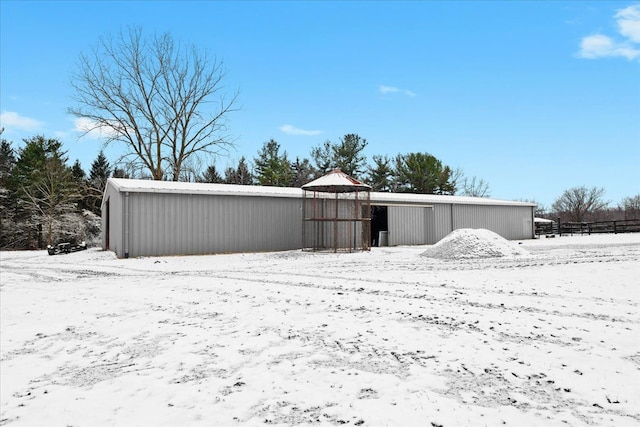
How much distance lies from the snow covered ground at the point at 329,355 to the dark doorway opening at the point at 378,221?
49.9 ft

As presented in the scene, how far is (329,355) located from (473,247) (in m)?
11.1

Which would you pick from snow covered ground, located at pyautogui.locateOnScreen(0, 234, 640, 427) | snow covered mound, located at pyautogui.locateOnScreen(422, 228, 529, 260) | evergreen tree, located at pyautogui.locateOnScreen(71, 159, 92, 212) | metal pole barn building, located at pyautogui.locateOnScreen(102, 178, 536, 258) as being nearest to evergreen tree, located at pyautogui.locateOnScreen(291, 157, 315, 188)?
evergreen tree, located at pyautogui.locateOnScreen(71, 159, 92, 212)

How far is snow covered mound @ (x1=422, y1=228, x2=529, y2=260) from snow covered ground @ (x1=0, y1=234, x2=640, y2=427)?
5.72m

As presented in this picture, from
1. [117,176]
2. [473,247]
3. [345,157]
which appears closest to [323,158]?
[345,157]

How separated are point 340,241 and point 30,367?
52.9 feet

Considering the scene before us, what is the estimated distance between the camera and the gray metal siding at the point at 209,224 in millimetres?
16641

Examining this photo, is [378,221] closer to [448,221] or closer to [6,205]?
[448,221]

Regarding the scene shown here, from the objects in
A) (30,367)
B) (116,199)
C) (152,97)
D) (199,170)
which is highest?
(152,97)

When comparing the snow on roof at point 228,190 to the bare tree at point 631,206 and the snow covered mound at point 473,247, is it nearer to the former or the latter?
the snow covered mound at point 473,247

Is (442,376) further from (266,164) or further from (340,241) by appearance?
(266,164)

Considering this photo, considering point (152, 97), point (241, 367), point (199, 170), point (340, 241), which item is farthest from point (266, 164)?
point (241, 367)

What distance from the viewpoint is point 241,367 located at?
400cm

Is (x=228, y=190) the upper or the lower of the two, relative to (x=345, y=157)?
lower

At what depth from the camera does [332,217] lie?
65.7 feet
